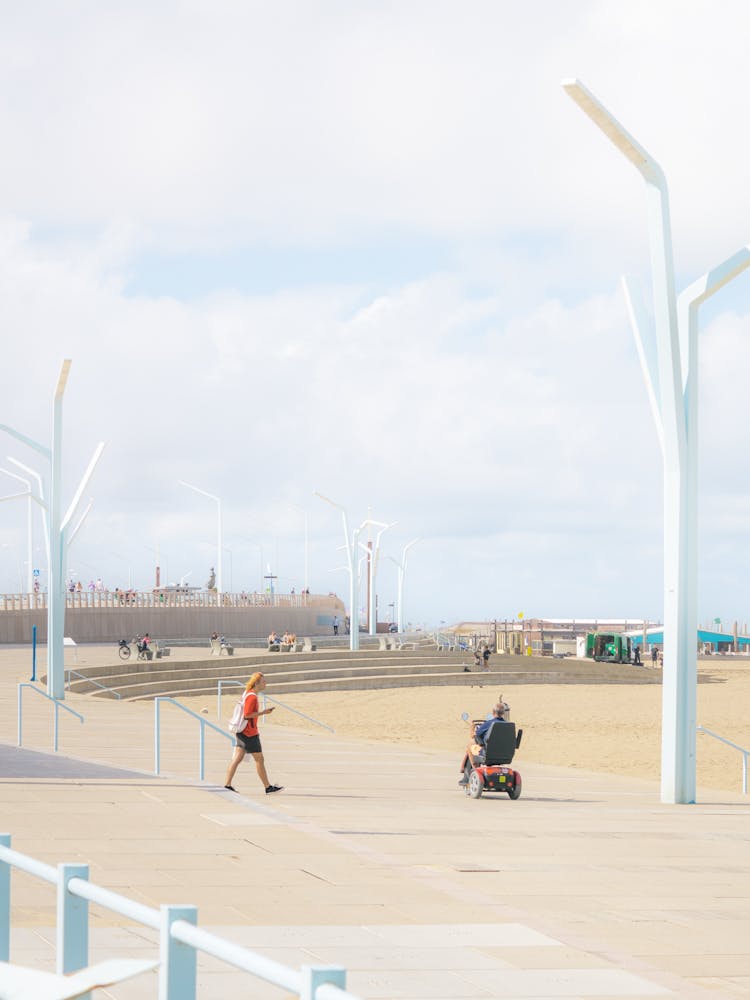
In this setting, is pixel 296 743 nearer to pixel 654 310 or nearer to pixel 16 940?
pixel 654 310

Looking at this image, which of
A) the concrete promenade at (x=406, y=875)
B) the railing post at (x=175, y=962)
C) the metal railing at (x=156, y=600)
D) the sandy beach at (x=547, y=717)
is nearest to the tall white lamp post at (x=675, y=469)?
the concrete promenade at (x=406, y=875)

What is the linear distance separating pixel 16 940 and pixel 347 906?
2284 millimetres

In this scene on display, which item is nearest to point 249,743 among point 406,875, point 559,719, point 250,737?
point 250,737

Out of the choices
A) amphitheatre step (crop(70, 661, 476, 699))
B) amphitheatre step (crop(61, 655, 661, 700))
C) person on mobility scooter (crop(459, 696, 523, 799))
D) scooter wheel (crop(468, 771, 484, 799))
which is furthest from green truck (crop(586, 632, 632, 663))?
scooter wheel (crop(468, 771, 484, 799))

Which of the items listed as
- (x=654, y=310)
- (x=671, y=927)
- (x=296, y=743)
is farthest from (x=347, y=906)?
(x=296, y=743)

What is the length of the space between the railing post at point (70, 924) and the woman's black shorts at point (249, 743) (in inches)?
452

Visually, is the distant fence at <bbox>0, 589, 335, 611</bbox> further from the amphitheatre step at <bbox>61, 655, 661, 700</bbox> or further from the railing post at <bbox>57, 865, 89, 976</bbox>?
the railing post at <bbox>57, 865, 89, 976</bbox>

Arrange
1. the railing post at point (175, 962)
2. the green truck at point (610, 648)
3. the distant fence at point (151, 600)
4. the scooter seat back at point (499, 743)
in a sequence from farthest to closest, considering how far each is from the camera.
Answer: the green truck at point (610, 648), the distant fence at point (151, 600), the scooter seat back at point (499, 743), the railing post at point (175, 962)

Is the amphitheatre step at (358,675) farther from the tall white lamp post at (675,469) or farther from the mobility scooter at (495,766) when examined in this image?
→ the tall white lamp post at (675,469)

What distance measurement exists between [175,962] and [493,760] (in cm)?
1380

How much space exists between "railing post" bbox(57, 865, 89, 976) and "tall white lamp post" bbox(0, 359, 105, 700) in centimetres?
2642

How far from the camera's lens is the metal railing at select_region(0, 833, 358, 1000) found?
3021 millimetres

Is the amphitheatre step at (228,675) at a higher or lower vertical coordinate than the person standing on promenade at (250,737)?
lower

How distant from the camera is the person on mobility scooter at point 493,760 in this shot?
16984mm
